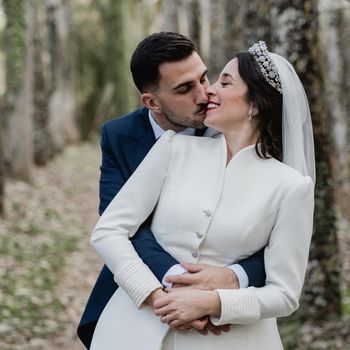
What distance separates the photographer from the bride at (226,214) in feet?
8.04

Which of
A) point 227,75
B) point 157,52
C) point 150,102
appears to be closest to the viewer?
point 227,75

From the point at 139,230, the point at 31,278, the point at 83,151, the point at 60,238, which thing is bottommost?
the point at 83,151

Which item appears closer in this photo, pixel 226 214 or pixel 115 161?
pixel 226 214

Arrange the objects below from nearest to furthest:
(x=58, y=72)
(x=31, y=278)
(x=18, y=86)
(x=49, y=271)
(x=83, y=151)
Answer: (x=31, y=278) → (x=49, y=271) → (x=18, y=86) → (x=58, y=72) → (x=83, y=151)

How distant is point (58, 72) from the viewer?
59.7 feet

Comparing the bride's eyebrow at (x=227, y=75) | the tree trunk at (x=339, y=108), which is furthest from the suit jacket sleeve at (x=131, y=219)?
the tree trunk at (x=339, y=108)

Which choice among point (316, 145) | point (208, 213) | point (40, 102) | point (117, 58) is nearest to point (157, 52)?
point (208, 213)

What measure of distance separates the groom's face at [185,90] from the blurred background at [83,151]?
85.8 inches

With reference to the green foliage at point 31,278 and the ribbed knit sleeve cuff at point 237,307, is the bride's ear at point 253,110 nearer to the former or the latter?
the ribbed knit sleeve cuff at point 237,307

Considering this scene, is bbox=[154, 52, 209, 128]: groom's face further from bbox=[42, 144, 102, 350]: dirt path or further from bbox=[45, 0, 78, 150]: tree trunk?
bbox=[45, 0, 78, 150]: tree trunk

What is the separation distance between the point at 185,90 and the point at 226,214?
1.95 feet

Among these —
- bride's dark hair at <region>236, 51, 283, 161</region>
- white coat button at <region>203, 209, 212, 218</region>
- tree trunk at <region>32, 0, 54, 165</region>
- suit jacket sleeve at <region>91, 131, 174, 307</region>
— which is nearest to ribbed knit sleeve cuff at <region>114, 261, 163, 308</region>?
suit jacket sleeve at <region>91, 131, 174, 307</region>

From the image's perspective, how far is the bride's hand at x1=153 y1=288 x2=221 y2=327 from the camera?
2.37 meters

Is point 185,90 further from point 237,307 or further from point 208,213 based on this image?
point 237,307
